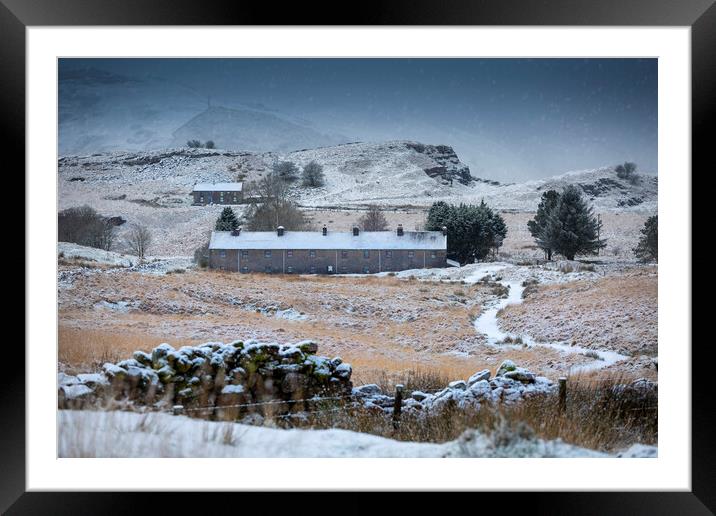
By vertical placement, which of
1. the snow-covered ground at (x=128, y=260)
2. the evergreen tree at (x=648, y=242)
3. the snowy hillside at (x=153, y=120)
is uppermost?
the snowy hillside at (x=153, y=120)

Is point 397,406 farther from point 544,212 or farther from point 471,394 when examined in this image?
point 544,212

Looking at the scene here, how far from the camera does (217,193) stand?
351 inches

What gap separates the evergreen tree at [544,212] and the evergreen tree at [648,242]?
1309mm

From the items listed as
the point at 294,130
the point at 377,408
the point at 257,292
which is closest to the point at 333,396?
the point at 377,408

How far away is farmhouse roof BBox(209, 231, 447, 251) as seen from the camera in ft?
28.0

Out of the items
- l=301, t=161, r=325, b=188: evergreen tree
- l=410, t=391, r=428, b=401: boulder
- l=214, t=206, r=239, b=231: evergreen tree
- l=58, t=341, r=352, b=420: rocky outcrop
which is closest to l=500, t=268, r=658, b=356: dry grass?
l=410, t=391, r=428, b=401: boulder

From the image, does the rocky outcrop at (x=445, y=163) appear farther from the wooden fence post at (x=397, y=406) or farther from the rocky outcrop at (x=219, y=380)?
the wooden fence post at (x=397, y=406)

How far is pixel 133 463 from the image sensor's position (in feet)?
15.9

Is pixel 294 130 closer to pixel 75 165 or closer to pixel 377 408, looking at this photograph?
pixel 75 165

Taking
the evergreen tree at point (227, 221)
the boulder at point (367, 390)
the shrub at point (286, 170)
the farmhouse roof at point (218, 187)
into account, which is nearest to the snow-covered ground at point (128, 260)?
the evergreen tree at point (227, 221)

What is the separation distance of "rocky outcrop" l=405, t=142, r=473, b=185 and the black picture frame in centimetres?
425

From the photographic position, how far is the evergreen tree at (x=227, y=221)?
8.55 m
